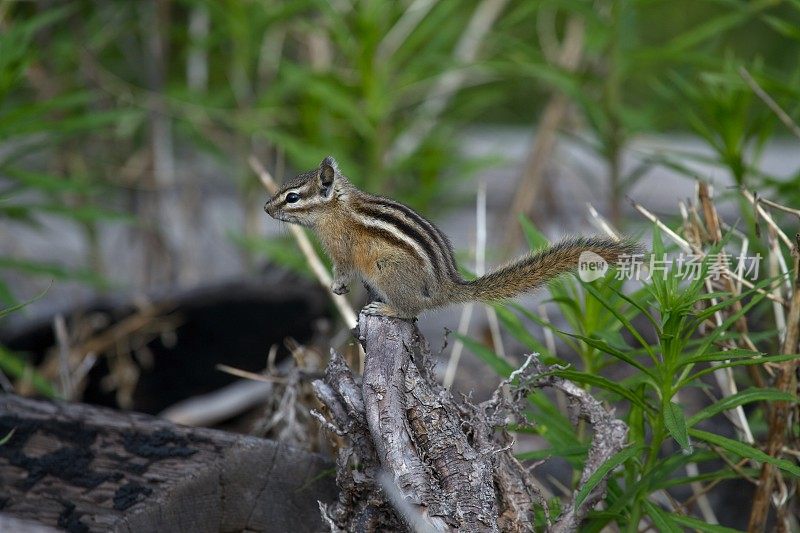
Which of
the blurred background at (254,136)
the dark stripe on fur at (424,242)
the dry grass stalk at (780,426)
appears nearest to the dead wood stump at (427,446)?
the dark stripe on fur at (424,242)

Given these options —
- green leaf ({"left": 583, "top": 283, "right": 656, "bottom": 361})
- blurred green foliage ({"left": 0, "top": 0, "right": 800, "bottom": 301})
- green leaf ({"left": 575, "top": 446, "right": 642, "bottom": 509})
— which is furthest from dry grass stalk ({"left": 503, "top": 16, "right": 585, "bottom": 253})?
green leaf ({"left": 575, "top": 446, "right": 642, "bottom": 509})

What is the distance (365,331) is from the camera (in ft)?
6.91

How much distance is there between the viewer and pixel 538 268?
2.17 meters

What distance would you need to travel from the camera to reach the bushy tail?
2.03 m

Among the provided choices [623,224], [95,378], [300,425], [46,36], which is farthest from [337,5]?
[300,425]

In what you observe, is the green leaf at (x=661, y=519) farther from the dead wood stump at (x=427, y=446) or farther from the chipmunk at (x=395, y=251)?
the chipmunk at (x=395, y=251)

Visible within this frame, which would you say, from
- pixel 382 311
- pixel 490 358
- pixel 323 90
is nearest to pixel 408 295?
pixel 382 311

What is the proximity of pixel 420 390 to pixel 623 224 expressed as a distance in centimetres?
208

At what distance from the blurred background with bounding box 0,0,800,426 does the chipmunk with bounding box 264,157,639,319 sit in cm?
63

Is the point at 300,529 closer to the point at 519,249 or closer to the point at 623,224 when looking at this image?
the point at 623,224

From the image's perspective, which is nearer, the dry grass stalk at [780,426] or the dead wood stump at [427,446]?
the dead wood stump at [427,446]

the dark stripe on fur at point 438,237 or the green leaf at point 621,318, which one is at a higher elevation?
the dark stripe on fur at point 438,237

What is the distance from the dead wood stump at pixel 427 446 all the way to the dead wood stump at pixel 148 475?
15 cm

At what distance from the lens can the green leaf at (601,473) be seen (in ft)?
6.03
